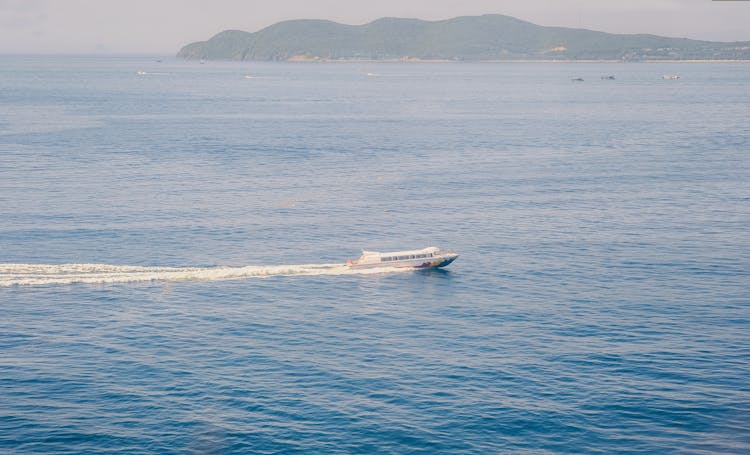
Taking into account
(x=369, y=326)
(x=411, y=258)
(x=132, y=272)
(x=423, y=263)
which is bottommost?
(x=369, y=326)

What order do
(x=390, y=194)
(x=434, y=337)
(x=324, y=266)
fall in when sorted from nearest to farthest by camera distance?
(x=434, y=337) < (x=324, y=266) < (x=390, y=194)

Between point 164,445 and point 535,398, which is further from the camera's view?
point 535,398

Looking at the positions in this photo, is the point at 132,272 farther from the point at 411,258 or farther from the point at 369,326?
the point at 411,258

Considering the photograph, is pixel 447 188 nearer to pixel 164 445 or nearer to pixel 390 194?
pixel 390 194

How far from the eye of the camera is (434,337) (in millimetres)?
97812

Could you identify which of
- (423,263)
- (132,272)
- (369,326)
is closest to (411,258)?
(423,263)

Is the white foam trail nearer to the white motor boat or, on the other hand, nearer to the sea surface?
the sea surface

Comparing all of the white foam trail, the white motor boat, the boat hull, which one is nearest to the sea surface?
the white foam trail

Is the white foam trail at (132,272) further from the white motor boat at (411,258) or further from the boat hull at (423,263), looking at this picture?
the boat hull at (423,263)

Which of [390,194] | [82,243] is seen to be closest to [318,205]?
[390,194]

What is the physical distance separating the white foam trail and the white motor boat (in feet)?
4.58

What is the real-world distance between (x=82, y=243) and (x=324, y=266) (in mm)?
39462

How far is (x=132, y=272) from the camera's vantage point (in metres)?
118

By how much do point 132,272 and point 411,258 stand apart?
40.4 m
